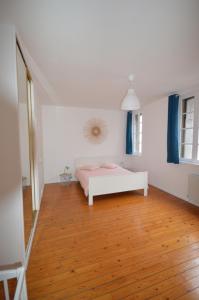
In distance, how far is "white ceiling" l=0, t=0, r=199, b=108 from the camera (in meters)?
1.06

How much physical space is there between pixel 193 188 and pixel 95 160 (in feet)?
9.04

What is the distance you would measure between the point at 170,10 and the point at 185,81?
1.71m

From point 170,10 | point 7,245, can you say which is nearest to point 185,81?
point 170,10

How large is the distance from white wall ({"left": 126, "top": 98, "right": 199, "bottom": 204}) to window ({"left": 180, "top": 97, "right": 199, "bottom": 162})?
0.26 meters

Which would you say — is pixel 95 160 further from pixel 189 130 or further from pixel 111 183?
pixel 189 130

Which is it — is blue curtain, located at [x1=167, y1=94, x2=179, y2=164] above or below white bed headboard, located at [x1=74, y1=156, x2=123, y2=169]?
above

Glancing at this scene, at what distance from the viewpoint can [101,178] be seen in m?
2.78

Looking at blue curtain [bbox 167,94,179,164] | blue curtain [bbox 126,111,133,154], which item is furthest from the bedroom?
blue curtain [bbox 126,111,133,154]

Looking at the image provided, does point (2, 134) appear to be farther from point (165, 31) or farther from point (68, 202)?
point (68, 202)

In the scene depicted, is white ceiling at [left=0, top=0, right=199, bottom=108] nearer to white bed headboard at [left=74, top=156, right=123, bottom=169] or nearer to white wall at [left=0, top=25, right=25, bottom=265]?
white wall at [left=0, top=25, right=25, bottom=265]

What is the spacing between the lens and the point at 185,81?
96.7 inches

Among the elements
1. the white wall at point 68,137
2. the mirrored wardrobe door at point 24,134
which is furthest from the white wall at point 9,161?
the white wall at point 68,137

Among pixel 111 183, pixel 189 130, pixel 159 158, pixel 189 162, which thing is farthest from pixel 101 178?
pixel 189 130

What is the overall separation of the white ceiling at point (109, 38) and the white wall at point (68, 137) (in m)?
1.69
